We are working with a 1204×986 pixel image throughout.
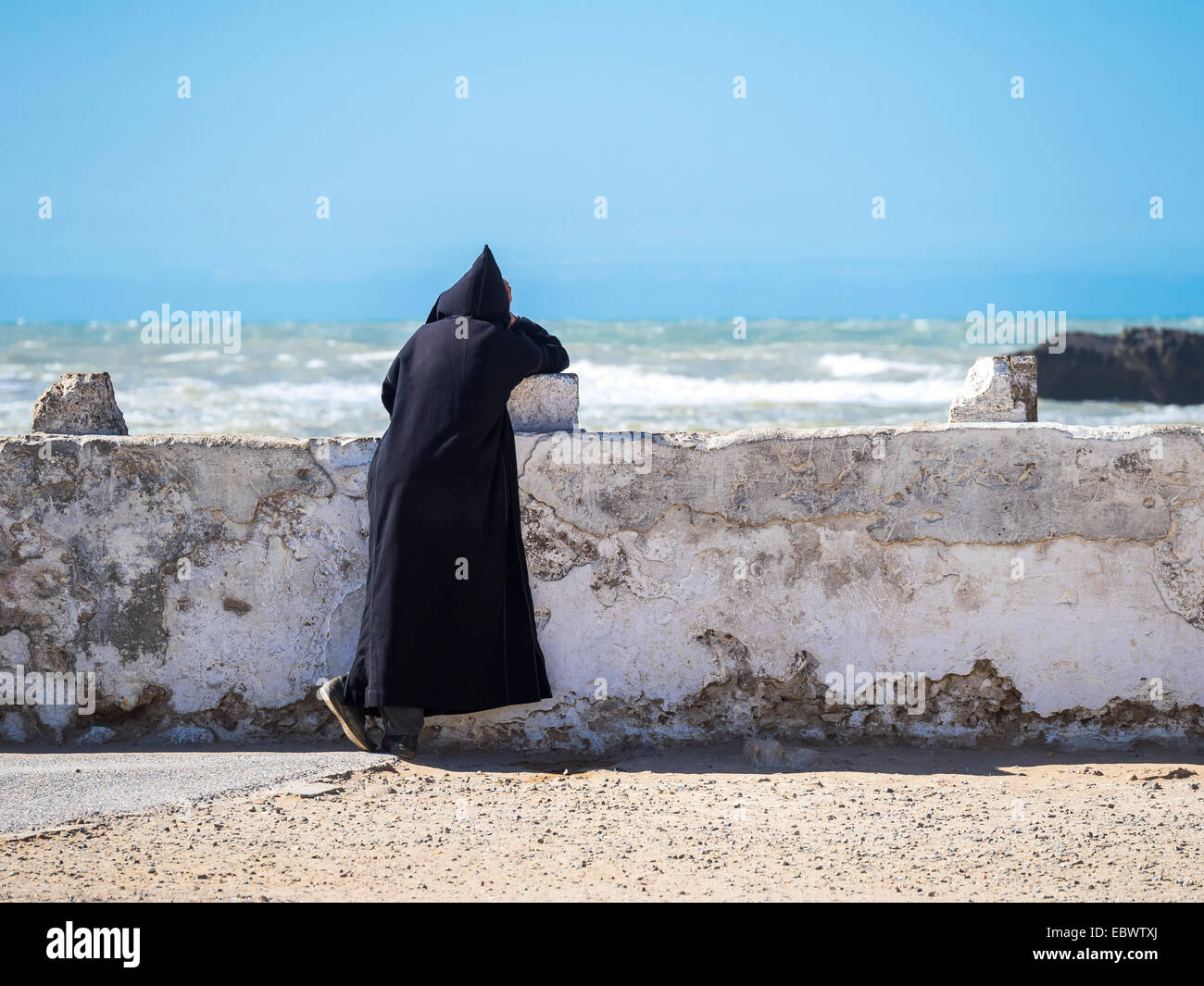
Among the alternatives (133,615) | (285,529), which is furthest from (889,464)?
(133,615)

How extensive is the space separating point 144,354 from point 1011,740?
24.0 metres

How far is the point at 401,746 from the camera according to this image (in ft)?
11.6

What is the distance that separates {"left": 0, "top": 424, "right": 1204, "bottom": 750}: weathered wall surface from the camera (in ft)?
11.4

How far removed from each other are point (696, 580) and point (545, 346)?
0.81m

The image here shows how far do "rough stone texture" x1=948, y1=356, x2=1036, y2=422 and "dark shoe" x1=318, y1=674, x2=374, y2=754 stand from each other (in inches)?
75.8

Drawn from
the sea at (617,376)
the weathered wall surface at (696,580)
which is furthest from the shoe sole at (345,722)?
the sea at (617,376)

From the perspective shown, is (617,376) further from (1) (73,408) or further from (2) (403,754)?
(2) (403,754)

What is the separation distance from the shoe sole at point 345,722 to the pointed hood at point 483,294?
3.73ft

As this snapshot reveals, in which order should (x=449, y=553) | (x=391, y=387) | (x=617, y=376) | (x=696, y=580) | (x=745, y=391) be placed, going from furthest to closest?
(x=617, y=376), (x=745, y=391), (x=391, y=387), (x=696, y=580), (x=449, y=553)

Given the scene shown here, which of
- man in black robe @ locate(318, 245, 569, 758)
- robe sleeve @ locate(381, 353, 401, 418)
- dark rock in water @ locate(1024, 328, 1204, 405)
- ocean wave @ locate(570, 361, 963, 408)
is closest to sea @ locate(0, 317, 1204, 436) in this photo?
ocean wave @ locate(570, 361, 963, 408)

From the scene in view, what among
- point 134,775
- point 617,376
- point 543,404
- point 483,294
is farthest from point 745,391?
point 134,775

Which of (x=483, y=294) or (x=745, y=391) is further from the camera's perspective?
(x=745, y=391)

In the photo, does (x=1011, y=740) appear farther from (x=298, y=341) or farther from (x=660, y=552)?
(x=298, y=341)

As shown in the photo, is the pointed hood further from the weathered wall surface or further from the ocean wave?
the ocean wave
